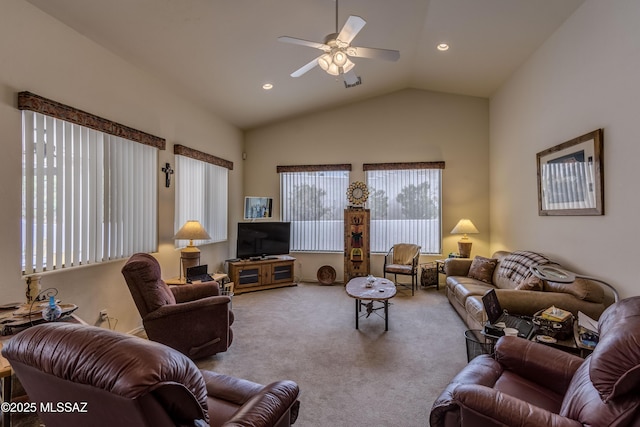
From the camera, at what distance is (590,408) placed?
120cm

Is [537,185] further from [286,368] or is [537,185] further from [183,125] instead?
[183,125]

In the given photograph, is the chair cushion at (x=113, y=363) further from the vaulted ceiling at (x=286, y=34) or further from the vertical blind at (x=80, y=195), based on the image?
the vaulted ceiling at (x=286, y=34)

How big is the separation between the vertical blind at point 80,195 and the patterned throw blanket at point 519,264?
14.6 feet

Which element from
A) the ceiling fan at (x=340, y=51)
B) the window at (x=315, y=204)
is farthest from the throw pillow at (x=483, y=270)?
the ceiling fan at (x=340, y=51)

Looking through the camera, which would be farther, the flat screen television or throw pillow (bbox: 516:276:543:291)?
the flat screen television

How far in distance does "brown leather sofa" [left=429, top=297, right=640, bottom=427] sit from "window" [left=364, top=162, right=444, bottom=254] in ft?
13.1

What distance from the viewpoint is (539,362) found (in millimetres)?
1736

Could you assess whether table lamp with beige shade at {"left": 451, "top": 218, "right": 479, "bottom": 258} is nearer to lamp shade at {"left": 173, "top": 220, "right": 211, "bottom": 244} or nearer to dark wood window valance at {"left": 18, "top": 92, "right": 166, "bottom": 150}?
lamp shade at {"left": 173, "top": 220, "right": 211, "bottom": 244}

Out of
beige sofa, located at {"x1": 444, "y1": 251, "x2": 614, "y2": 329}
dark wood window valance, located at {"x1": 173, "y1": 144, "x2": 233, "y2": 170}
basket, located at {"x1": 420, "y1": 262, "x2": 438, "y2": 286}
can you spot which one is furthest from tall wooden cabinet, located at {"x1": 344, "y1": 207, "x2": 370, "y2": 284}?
dark wood window valance, located at {"x1": 173, "y1": 144, "x2": 233, "y2": 170}

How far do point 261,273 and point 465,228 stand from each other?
361 centimetres

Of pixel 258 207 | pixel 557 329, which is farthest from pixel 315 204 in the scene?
pixel 557 329

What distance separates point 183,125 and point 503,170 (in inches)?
196

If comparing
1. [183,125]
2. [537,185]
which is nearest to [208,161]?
[183,125]

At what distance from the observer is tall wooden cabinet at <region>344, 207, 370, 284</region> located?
570 cm
